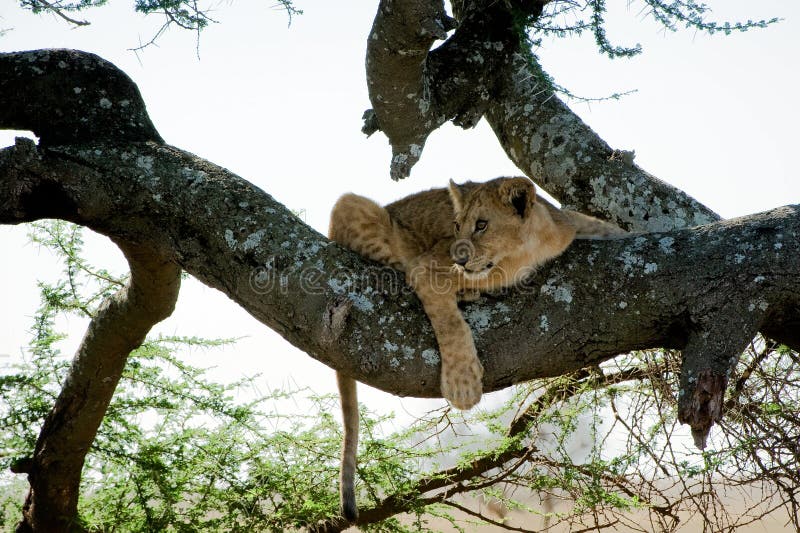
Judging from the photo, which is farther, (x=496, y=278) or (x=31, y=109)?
(x=31, y=109)

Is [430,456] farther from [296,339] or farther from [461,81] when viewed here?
[461,81]

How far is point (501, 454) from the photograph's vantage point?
514 cm

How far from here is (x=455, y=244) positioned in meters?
4.02

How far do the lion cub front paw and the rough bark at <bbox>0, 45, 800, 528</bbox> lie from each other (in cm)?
6

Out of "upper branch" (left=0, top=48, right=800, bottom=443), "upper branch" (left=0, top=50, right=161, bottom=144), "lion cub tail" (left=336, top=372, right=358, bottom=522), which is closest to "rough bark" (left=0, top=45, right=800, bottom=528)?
"upper branch" (left=0, top=48, right=800, bottom=443)

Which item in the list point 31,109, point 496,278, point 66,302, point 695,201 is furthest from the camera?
point 66,302

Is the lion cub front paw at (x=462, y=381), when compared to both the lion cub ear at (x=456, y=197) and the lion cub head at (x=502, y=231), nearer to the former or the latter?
the lion cub head at (x=502, y=231)

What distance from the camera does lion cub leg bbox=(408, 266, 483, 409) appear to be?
309 cm

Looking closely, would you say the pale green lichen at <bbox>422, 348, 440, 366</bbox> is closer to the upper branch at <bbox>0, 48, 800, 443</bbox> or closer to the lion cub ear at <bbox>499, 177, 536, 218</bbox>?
the upper branch at <bbox>0, 48, 800, 443</bbox>

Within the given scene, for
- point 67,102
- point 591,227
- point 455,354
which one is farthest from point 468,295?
point 67,102

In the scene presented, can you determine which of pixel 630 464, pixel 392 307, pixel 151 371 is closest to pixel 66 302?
pixel 151 371

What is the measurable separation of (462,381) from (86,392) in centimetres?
283

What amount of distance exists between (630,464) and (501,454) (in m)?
0.89

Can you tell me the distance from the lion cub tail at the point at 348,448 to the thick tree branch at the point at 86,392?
130 cm
